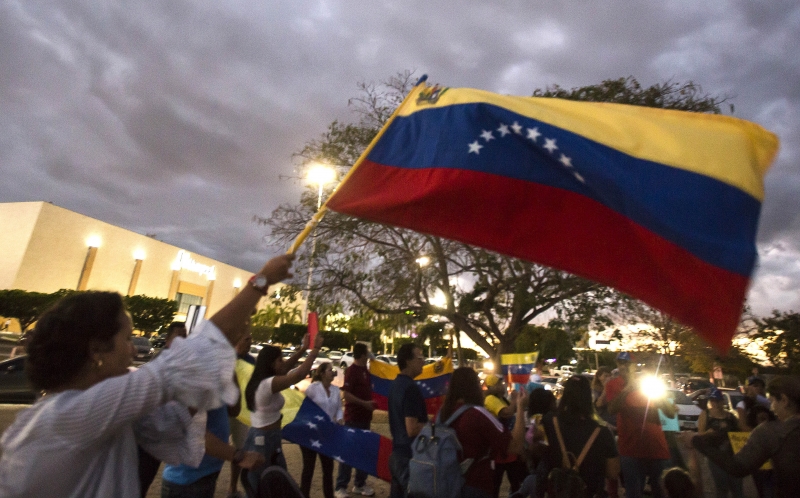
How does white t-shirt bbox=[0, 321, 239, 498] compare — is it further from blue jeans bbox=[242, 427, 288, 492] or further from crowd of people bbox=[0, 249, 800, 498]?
blue jeans bbox=[242, 427, 288, 492]

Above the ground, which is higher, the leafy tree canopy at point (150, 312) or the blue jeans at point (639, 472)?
the leafy tree canopy at point (150, 312)

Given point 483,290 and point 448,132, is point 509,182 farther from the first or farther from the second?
point 483,290

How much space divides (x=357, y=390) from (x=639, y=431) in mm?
3567

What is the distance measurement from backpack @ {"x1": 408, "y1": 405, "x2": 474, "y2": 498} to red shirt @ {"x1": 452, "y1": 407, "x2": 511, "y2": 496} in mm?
84

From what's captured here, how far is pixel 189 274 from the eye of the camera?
54.5 meters

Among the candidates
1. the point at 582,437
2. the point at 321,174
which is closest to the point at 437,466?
the point at 582,437

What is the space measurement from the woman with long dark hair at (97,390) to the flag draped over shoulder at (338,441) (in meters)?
4.10

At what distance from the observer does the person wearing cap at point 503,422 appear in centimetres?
538

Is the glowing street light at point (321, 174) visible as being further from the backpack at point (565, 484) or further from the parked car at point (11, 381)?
the backpack at point (565, 484)

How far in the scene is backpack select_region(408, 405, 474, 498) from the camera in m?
Result: 3.15

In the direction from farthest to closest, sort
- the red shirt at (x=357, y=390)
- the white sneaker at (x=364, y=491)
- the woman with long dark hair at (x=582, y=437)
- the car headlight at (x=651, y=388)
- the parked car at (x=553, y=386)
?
the parked car at (x=553, y=386) → the red shirt at (x=357, y=390) → the white sneaker at (x=364, y=491) → the car headlight at (x=651, y=388) → the woman with long dark hair at (x=582, y=437)

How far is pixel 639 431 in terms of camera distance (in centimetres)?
519

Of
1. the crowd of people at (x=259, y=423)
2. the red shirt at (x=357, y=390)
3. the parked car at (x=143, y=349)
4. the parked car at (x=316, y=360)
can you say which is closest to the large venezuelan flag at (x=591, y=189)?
the crowd of people at (x=259, y=423)

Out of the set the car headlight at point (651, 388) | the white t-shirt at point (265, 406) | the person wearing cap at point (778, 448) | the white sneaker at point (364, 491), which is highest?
the car headlight at point (651, 388)
